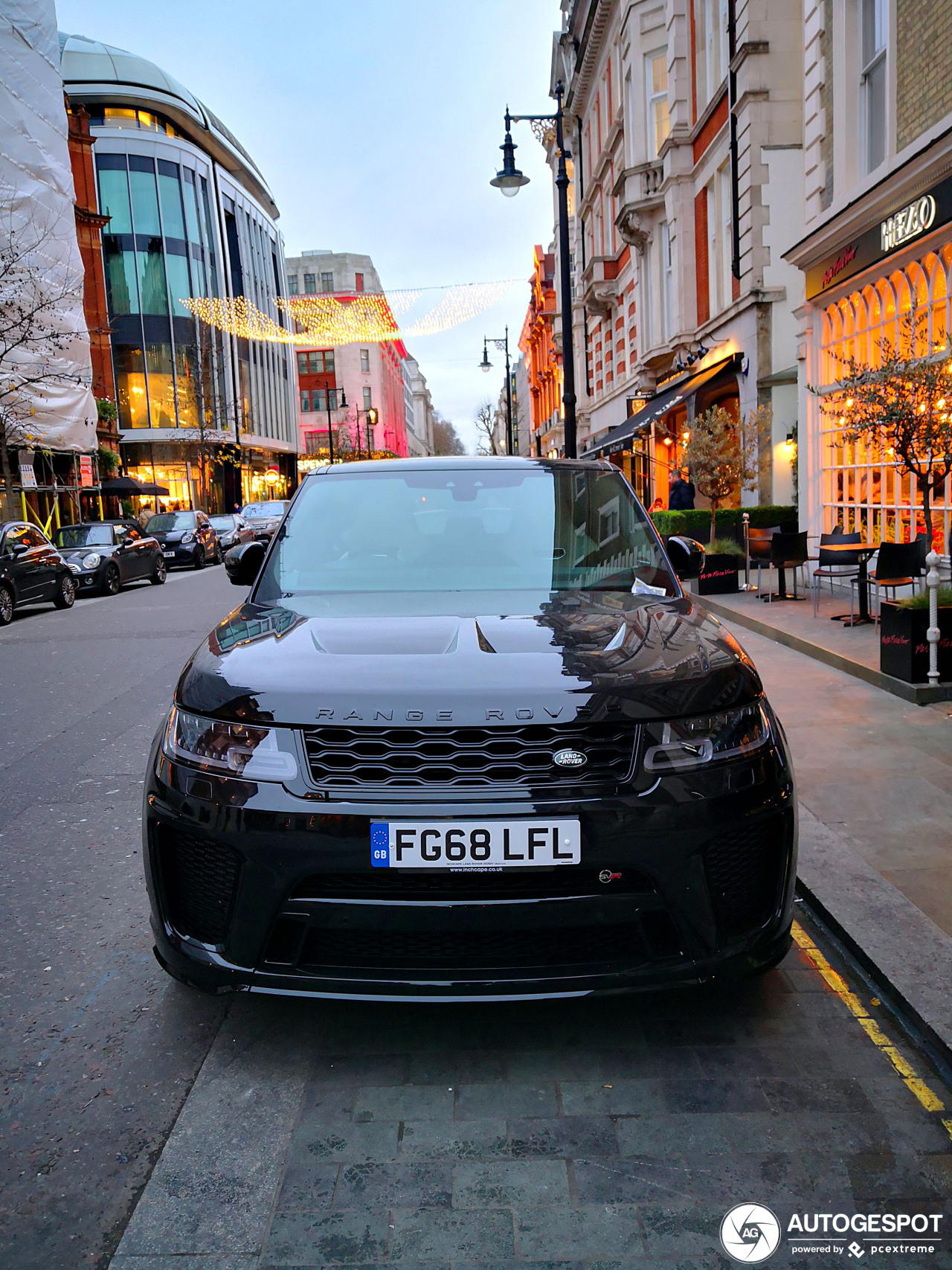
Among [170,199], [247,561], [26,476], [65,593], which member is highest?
[170,199]

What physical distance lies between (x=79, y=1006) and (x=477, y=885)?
1.56 meters

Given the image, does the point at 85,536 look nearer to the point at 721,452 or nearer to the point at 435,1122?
the point at 721,452

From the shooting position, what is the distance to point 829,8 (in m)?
13.0

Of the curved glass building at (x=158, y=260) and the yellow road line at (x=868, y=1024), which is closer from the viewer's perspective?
the yellow road line at (x=868, y=1024)

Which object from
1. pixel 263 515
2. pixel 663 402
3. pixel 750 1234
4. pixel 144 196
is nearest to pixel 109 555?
pixel 663 402

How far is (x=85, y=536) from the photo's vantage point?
70.4ft

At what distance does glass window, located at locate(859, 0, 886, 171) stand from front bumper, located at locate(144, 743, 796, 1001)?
1225 cm

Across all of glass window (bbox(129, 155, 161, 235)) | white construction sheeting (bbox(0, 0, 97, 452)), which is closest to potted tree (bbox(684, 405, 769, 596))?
white construction sheeting (bbox(0, 0, 97, 452))

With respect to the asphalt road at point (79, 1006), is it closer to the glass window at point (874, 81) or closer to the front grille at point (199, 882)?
the front grille at point (199, 882)

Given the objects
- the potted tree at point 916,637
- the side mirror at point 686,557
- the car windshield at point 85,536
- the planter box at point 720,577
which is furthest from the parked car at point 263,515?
the side mirror at point 686,557

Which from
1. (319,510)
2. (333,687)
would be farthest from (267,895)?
(319,510)

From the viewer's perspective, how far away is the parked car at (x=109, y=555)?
2014cm

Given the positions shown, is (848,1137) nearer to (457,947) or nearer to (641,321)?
(457,947)

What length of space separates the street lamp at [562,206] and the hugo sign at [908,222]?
6.84 m
